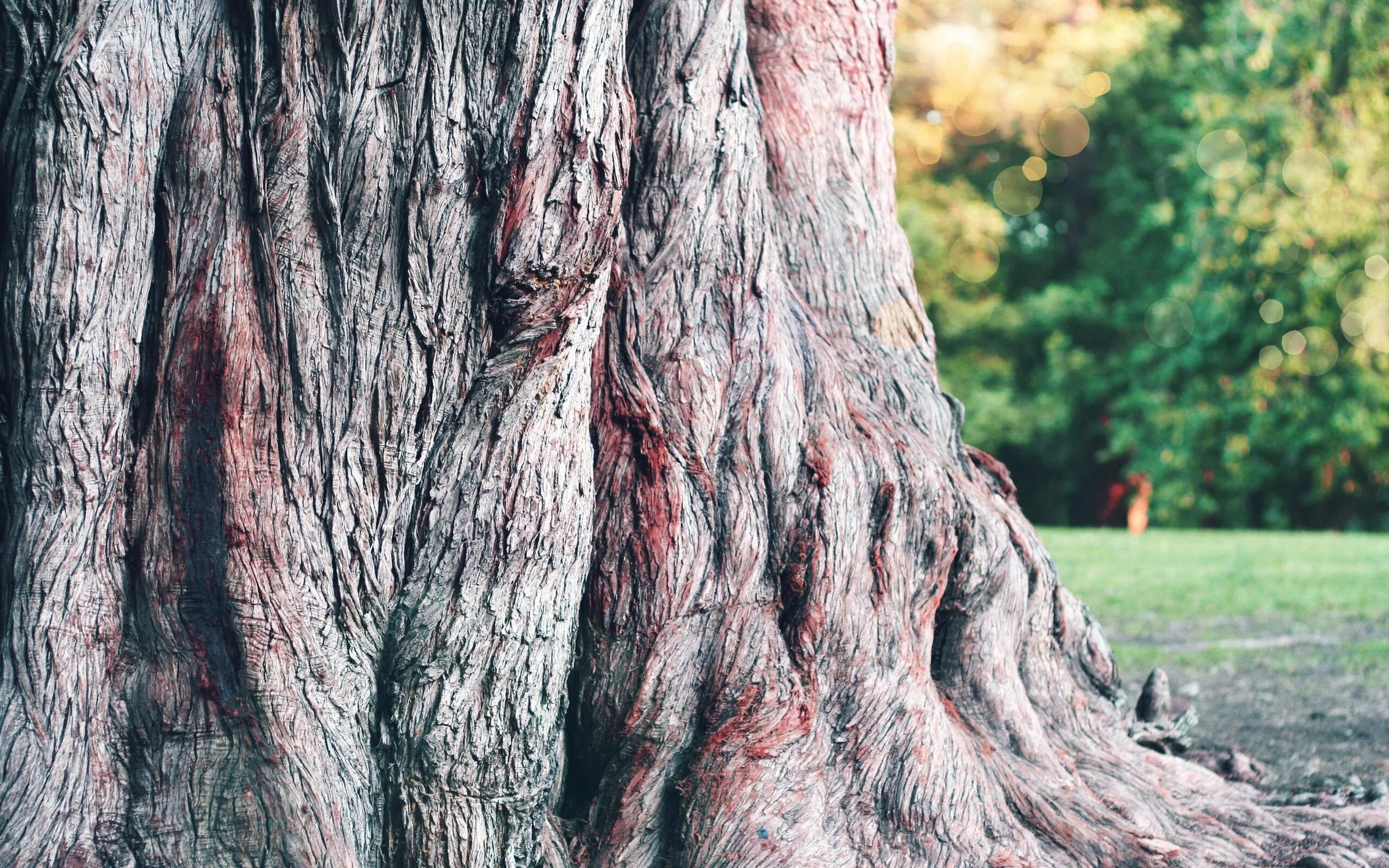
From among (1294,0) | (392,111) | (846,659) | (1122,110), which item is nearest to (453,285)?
(392,111)

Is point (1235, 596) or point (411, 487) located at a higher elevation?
point (411, 487)

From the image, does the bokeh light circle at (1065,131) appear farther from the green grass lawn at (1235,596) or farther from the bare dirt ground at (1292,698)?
the bare dirt ground at (1292,698)

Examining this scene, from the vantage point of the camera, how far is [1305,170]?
2058 centimetres

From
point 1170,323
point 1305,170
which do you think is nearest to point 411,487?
point 1305,170

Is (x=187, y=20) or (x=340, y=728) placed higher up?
(x=187, y=20)

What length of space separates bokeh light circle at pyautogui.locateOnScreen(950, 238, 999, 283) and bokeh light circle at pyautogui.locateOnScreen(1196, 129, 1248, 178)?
5321 mm

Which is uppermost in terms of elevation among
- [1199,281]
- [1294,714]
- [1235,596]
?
[1199,281]

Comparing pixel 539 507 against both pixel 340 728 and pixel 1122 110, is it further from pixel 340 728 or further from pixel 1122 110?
pixel 1122 110

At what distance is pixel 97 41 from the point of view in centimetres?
306

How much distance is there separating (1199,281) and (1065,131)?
5.98 meters

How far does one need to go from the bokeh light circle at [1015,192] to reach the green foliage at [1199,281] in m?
0.30

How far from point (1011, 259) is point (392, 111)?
26613 millimetres

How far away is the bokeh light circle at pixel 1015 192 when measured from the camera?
27.4 meters

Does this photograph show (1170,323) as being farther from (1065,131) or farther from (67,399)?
(67,399)
